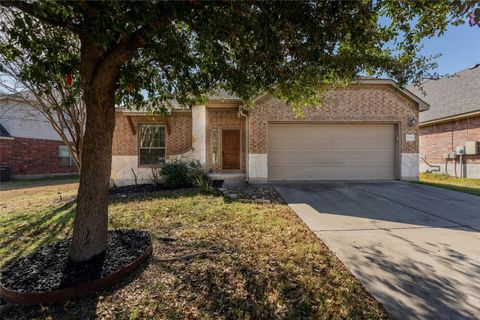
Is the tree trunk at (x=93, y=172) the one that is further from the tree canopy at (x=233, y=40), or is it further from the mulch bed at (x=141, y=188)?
the mulch bed at (x=141, y=188)

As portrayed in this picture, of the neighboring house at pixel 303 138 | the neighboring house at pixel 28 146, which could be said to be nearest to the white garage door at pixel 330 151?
the neighboring house at pixel 303 138

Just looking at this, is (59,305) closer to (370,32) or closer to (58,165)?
(370,32)

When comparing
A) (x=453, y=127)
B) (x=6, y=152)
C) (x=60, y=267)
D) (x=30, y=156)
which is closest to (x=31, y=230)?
(x=60, y=267)

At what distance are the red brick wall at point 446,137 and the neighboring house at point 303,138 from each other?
4332 millimetres

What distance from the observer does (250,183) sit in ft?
33.5

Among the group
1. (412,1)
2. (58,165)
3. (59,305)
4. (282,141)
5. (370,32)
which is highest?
(412,1)

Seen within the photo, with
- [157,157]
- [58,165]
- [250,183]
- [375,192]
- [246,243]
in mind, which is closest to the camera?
[246,243]

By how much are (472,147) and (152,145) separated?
50.5 ft

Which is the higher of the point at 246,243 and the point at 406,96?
the point at 406,96

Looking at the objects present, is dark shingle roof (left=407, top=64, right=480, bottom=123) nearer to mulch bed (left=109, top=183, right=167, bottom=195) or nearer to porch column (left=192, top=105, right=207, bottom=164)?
porch column (left=192, top=105, right=207, bottom=164)

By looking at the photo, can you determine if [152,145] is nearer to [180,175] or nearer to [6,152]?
[180,175]

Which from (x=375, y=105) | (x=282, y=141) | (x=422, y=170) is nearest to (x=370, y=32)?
(x=282, y=141)

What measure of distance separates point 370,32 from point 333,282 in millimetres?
3291

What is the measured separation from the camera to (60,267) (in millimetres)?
3178
